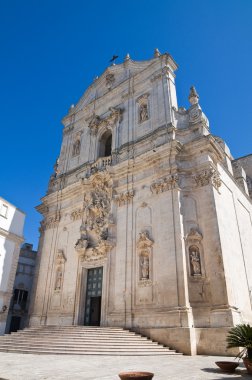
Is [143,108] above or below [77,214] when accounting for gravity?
above

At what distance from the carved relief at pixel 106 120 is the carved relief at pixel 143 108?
1.54 metres

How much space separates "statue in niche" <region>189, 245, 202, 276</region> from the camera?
1252 cm

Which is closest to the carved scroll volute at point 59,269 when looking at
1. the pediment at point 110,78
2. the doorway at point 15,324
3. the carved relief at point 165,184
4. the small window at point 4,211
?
the small window at point 4,211

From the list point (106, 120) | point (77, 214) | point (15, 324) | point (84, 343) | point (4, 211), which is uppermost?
point (106, 120)

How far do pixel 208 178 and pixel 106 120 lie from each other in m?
9.84

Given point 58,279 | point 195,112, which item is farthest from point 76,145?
point 58,279

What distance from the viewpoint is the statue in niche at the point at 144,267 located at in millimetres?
13770

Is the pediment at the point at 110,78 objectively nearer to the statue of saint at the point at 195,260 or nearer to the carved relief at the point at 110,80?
the carved relief at the point at 110,80

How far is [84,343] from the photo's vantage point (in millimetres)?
10406

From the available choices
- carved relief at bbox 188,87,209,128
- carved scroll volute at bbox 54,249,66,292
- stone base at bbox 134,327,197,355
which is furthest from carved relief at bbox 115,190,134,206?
stone base at bbox 134,327,197,355

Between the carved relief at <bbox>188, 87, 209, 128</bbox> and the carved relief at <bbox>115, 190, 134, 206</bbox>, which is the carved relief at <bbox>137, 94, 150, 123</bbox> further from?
the carved relief at <bbox>115, 190, 134, 206</bbox>

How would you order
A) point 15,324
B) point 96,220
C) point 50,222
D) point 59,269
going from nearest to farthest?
point 96,220 → point 59,269 → point 50,222 → point 15,324

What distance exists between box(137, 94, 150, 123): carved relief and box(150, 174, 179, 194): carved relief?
5.51 meters

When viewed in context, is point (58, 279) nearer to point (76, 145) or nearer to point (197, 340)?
point (197, 340)
